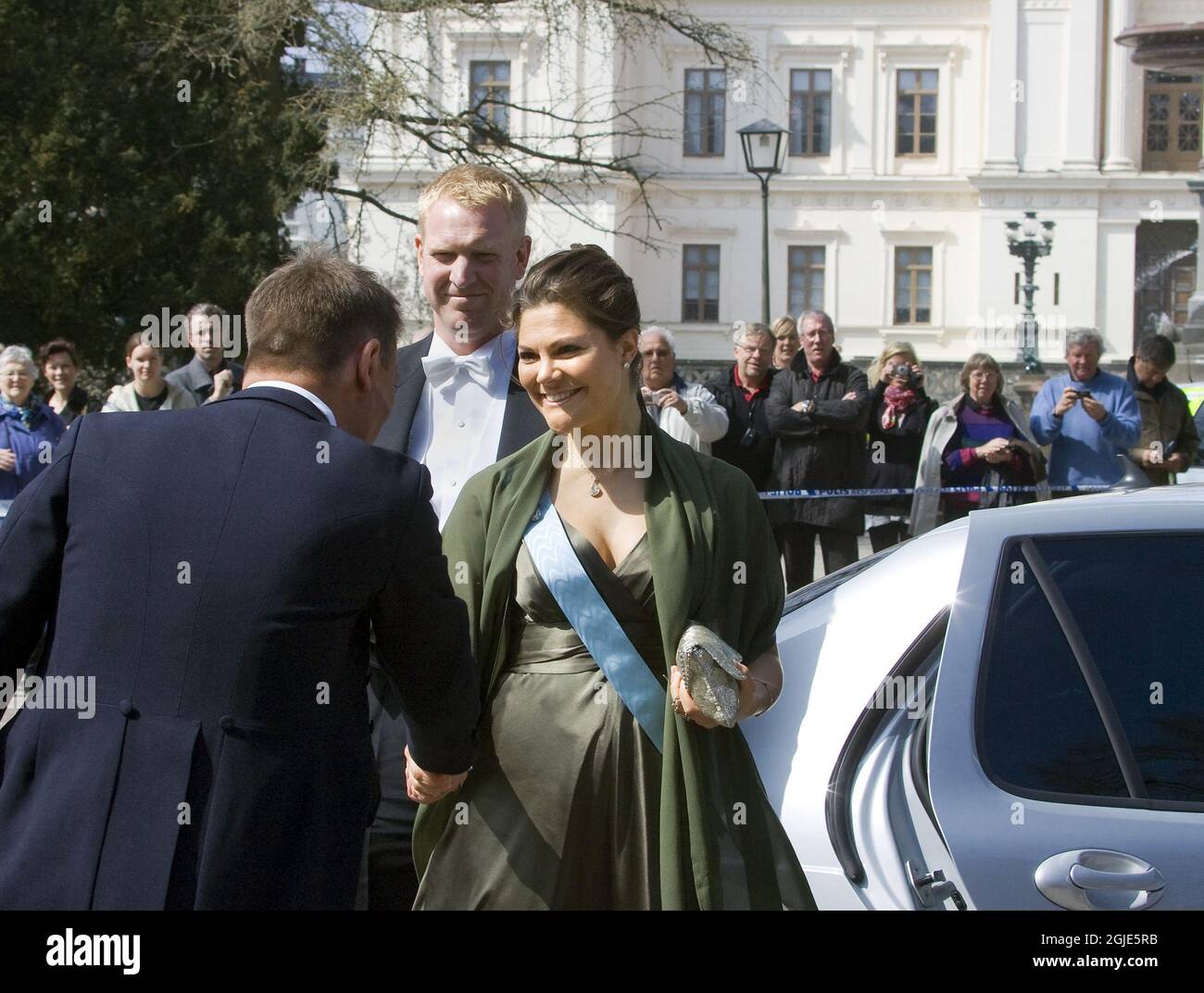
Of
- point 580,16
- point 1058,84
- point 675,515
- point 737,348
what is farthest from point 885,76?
point 675,515

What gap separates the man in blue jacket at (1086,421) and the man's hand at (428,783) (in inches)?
302

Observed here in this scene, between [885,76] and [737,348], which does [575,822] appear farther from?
[885,76]

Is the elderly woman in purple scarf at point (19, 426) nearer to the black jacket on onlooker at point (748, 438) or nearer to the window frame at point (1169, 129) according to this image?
the black jacket on onlooker at point (748, 438)

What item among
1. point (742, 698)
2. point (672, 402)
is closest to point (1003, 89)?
point (672, 402)

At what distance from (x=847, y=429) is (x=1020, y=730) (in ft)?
21.5

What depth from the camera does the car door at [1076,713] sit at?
3098mm

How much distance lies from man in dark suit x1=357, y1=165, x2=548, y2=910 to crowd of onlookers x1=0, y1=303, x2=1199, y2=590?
16.8 feet

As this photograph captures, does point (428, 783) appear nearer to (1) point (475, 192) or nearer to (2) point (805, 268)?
(1) point (475, 192)

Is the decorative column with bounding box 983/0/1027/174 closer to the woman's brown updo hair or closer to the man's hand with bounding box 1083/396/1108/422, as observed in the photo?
the man's hand with bounding box 1083/396/1108/422

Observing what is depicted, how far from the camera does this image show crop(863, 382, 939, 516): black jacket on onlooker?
10.2 meters

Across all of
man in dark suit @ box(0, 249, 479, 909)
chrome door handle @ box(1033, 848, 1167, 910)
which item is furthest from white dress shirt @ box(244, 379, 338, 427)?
chrome door handle @ box(1033, 848, 1167, 910)
